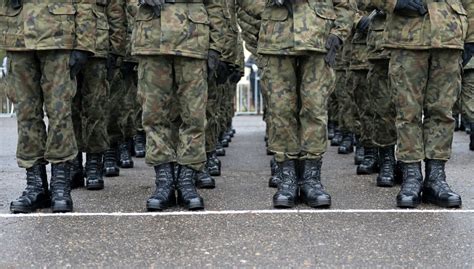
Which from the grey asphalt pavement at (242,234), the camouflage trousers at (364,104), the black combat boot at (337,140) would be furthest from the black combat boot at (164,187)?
the black combat boot at (337,140)

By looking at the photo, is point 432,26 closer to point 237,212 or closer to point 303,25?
Answer: point 303,25

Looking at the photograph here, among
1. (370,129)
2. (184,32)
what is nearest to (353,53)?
(370,129)

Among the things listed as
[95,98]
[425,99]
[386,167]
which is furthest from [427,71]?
[95,98]

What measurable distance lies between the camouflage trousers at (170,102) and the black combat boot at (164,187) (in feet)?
0.20

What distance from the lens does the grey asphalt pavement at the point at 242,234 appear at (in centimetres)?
382

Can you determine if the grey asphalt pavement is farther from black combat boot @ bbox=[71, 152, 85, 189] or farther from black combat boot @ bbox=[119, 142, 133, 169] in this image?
black combat boot @ bbox=[119, 142, 133, 169]

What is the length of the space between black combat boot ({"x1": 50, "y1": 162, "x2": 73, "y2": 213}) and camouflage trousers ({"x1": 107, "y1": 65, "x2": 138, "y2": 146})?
5.66ft

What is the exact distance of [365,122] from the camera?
22.7ft

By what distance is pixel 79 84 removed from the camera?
20.3 ft

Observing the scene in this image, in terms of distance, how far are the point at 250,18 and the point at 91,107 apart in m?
1.62

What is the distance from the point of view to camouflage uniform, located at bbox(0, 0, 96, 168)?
16.6 ft

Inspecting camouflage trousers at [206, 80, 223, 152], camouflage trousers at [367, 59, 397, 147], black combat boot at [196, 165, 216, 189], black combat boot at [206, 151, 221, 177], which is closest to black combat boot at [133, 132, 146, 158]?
black combat boot at [206, 151, 221, 177]

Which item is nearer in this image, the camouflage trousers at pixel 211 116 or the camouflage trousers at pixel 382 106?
the camouflage trousers at pixel 382 106

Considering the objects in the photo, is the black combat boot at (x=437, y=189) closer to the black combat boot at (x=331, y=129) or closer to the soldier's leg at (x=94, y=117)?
the soldier's leg at (x=94, y=117)
